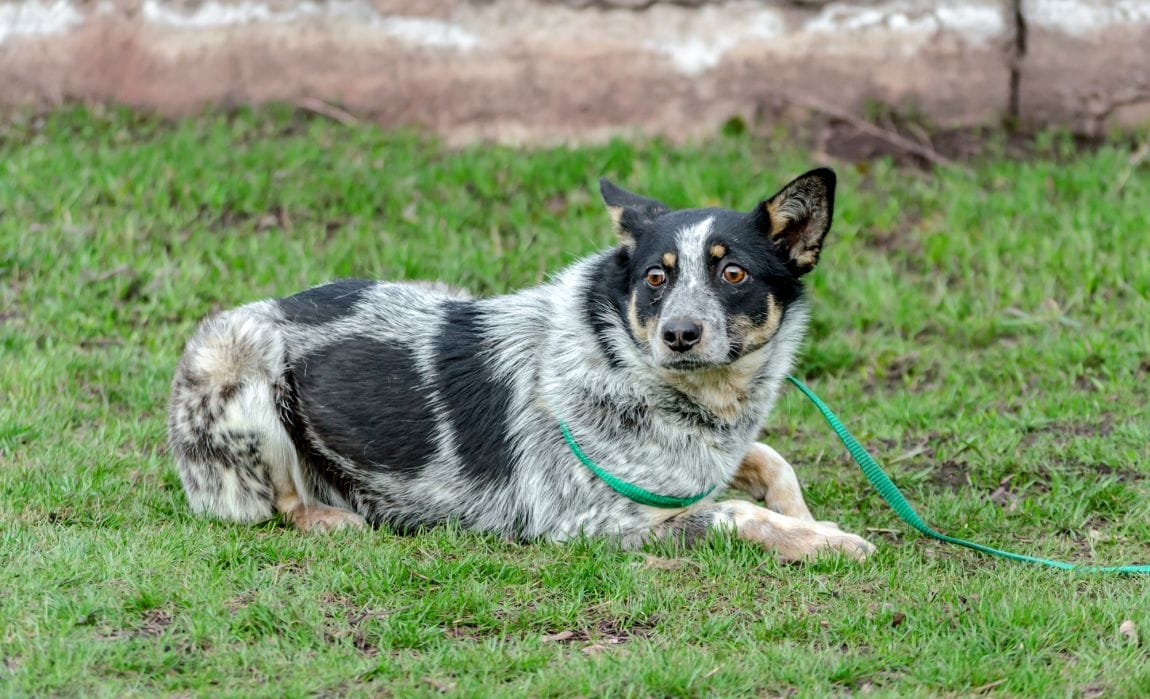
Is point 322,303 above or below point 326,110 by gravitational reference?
below

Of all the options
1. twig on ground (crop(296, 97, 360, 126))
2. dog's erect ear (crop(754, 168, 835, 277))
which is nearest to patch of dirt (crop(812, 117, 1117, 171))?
twig on ground (crop(296, 97, 360, 126))

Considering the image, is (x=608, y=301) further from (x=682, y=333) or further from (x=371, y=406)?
(x=371, y=406)

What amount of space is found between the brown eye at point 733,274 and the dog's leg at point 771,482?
905 millimetres

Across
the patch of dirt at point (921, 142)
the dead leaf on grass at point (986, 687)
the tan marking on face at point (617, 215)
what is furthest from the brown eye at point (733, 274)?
the patch of dirt at point (921, 142)

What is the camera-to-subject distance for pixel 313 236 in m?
9.01

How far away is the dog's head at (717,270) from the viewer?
17.5 feet

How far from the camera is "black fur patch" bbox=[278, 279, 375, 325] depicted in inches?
239

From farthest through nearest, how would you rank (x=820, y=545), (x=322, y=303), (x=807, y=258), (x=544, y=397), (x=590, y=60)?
(x=590, y=60) < (x=322, y=303) < (x=544, y=397) < (x=807, y=258) < (x=820, y=545)

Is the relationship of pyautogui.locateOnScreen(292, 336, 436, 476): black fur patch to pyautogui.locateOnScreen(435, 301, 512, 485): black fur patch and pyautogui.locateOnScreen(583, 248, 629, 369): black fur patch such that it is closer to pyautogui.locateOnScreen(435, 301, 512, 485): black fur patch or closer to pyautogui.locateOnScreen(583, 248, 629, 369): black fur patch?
pyautogui.locateOnScreen(435, 301, 512, 485): black fur patch

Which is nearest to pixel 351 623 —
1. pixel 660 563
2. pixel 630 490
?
pixel 660 563

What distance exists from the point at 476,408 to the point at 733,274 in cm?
125

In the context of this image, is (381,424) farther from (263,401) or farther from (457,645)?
(457,645)

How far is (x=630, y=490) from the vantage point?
5.56 metres

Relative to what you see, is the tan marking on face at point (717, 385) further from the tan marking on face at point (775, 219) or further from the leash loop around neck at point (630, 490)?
the tan marking on face at point (775, 219)
